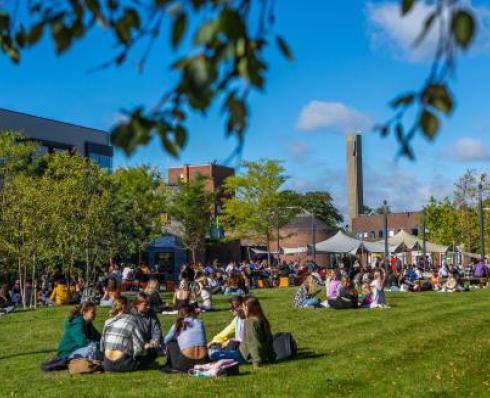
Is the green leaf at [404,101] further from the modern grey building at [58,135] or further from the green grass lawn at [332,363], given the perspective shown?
the modern grey building at [58,135]

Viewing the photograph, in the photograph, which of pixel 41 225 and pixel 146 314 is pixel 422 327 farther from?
pixel 41 225

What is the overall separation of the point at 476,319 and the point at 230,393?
11975 mm

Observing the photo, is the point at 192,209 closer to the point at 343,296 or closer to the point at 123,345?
the point at 343,296

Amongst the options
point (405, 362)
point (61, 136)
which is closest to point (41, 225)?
point (405, 362)

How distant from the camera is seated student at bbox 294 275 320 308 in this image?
961 inches

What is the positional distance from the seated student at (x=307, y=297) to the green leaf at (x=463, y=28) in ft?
72.8

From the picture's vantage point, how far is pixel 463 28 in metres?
2.41

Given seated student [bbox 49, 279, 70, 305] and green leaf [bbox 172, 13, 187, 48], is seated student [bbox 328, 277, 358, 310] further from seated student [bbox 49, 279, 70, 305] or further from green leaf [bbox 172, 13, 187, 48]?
green leaf [bbox 172, 13, 187, 48]

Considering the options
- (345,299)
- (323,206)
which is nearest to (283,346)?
(345,299)

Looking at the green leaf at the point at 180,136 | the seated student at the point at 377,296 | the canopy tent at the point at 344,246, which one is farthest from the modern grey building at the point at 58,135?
the green leaf at the point at 180,136

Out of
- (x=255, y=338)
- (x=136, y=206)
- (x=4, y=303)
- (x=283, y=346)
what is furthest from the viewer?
(x=136, y=206)

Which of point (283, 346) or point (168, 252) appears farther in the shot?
point (168, 252)

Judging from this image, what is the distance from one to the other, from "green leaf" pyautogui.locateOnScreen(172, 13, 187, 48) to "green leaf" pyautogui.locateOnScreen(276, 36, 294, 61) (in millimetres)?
340

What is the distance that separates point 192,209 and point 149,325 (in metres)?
52.3
